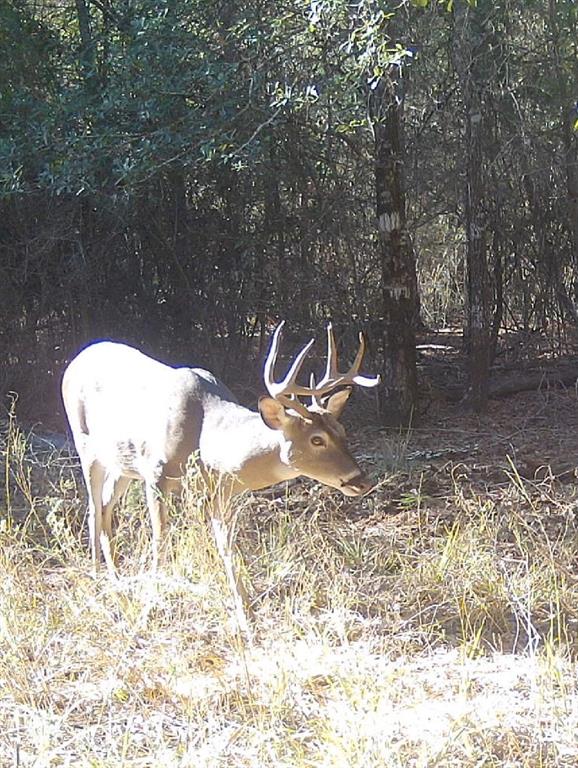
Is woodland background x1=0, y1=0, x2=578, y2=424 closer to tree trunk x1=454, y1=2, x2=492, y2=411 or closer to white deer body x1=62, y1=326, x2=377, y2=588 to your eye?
tree trunk x1=454, y1=2, x2=492, y2=411

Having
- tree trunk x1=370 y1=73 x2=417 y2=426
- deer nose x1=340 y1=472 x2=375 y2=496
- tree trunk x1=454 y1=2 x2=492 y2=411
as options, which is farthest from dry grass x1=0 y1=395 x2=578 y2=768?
tree trunk x1=454 y1=2 x2=492 y2=411

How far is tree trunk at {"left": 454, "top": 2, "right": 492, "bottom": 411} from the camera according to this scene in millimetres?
8508

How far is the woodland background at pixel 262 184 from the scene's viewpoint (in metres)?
8.41

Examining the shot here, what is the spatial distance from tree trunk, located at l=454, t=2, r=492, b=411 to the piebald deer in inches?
155

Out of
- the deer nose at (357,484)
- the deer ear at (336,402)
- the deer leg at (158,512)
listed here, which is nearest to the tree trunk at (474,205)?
the deer ear at (336,402)

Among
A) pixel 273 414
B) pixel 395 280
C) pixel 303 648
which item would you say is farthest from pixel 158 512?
pixel 395 280

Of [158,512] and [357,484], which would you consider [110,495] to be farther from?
[357,484]

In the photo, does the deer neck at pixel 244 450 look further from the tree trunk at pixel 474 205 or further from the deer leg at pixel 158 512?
the tree trunk at pixel 474 205

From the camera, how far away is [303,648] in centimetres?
467

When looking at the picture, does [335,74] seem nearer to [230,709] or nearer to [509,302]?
[509,302]

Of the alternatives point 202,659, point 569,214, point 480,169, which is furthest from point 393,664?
point 569,214

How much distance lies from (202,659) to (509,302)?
6280 mm

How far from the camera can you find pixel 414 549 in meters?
6.18

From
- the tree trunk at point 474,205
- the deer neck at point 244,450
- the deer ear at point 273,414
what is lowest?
the deer neck at point 244,450
